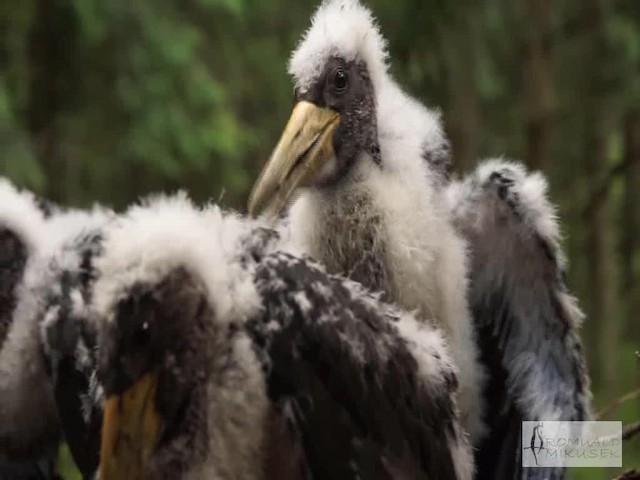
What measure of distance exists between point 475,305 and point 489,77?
57.2 inches

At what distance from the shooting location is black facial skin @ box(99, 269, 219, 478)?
104cm

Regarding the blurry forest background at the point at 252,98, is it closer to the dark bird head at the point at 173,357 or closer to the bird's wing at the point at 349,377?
the bird's wing at the point at 349,377

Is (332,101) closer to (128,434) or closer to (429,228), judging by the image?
(429,228)

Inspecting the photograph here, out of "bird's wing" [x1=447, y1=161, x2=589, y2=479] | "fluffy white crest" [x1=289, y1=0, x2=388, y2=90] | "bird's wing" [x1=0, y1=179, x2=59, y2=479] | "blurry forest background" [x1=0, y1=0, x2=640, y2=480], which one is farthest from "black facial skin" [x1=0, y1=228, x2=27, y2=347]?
"blurry forest background" [x1=0, y1=0, x2=640, y2=480]

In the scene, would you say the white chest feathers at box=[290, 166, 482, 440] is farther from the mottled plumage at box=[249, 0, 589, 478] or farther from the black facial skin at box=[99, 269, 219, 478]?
the black facial skin at box=[99, 269, 219, 478]

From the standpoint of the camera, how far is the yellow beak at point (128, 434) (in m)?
1.03

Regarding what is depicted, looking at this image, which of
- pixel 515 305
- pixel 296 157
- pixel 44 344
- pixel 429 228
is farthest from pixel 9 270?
pixel 515 305

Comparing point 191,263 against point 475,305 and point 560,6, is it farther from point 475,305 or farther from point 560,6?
point 560,6

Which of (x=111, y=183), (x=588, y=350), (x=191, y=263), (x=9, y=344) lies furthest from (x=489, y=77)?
(x=191, y=263)

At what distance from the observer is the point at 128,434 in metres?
1.03

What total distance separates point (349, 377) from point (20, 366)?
66cm

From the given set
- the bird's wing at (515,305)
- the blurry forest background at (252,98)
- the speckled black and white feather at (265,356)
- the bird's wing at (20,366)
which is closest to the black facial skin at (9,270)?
the bird's wing at (20,366)

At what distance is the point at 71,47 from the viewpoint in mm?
2893

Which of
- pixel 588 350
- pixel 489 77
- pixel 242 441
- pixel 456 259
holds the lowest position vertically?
pixel 242 441
